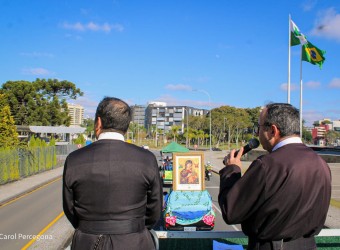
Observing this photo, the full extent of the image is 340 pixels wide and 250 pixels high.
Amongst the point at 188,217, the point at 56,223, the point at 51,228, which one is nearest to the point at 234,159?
Answer: the point at 188,217

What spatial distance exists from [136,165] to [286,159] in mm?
988

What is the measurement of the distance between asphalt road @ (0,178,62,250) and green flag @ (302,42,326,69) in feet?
47.9

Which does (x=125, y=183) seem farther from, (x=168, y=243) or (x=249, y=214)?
(x=168, y=243)

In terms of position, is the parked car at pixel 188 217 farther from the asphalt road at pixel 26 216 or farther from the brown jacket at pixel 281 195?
the brown jacket at pixel 281 195

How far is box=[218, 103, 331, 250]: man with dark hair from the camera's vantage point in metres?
2.19

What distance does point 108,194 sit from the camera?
2379 millimetres

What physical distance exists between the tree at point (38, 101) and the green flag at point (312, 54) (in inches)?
1653

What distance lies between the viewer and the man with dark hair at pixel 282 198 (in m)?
2.19

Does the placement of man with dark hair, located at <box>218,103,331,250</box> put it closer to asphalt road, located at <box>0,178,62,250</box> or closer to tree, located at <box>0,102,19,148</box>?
asphalt road, located at <box>0,178,62,250</box>

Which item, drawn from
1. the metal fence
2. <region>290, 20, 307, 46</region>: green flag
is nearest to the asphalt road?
the metal fence

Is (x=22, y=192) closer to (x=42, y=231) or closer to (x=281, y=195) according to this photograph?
(x=42, y=231)

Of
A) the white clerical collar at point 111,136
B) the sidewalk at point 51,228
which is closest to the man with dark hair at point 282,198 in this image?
the white clerical collar at point 111,136

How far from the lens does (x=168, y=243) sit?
22.0ft

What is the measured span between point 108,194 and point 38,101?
53.8 m
